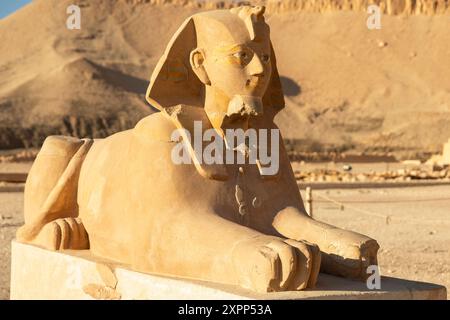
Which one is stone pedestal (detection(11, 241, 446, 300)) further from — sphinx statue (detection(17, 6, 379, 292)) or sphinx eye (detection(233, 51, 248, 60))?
sphinx eye (detection(233, 51, 248, 60))

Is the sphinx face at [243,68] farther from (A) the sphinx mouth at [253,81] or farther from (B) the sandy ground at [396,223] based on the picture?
(B) the sandy ground at [396,223]

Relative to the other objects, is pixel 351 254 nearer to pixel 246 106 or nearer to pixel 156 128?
pixel 246 106

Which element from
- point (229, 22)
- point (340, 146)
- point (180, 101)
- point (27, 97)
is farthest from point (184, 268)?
point (340, 146)

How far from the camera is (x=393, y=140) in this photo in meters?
54.4

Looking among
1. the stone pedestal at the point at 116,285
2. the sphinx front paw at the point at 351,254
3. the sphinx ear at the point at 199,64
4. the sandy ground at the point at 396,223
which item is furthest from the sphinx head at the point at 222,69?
the sandy ground at the point at 396,223

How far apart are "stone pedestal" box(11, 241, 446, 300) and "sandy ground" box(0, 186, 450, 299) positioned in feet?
5.16

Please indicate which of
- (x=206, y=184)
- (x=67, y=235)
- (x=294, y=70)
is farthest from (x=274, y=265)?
(x=294, y=70)

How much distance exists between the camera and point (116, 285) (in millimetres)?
A: 4152

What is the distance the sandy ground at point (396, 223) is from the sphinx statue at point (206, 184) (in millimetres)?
2707

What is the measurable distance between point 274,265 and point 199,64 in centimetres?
144

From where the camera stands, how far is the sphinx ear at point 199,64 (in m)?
4.28
